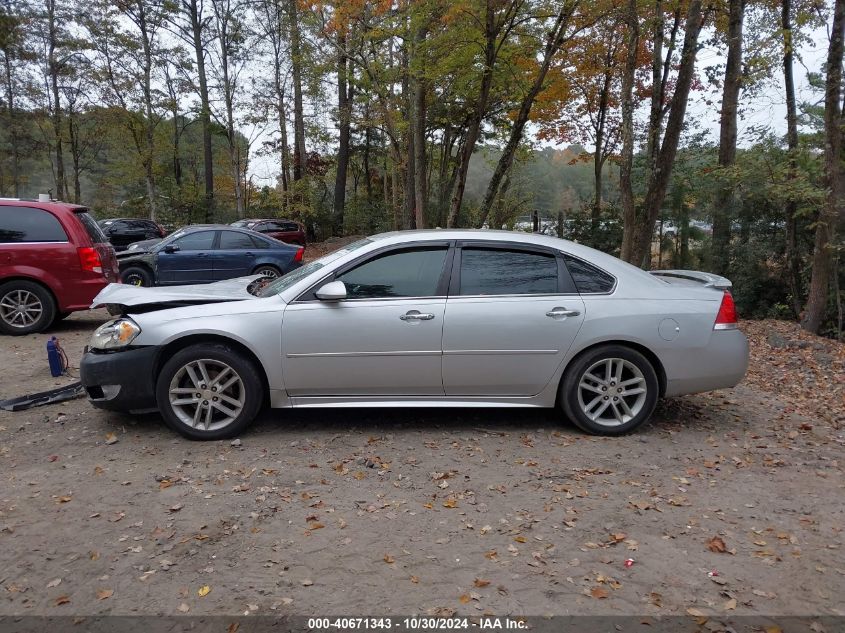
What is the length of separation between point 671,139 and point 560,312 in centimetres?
715

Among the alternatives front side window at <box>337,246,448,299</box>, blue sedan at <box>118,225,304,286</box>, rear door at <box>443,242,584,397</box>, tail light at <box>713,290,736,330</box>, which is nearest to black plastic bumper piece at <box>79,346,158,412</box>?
front side window at <box>337,246,448,299</box>

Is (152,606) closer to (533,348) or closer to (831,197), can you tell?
(533,348)

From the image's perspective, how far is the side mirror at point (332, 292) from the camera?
4.52m

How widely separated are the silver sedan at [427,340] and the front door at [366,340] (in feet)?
0.03

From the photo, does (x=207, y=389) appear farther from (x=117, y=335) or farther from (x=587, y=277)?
(x=587, y=277)

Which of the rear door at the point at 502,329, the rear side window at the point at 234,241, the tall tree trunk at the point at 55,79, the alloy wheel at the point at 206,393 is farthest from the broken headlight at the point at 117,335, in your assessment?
the tall tree trunk at the point at 55,79

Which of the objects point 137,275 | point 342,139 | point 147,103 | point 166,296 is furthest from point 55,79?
point 166,296

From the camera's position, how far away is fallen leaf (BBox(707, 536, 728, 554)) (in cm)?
318

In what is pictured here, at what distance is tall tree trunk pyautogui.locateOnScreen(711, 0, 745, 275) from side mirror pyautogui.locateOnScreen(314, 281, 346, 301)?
10.1m

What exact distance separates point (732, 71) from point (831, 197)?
5179 mm

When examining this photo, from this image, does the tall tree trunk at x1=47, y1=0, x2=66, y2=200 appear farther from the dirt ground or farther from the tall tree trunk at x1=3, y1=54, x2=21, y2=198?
the dirt ground

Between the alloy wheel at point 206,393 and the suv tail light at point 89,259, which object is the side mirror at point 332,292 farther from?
the suv tail light at point 89,259

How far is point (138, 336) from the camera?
15.0ft

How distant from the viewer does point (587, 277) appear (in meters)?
4.92
